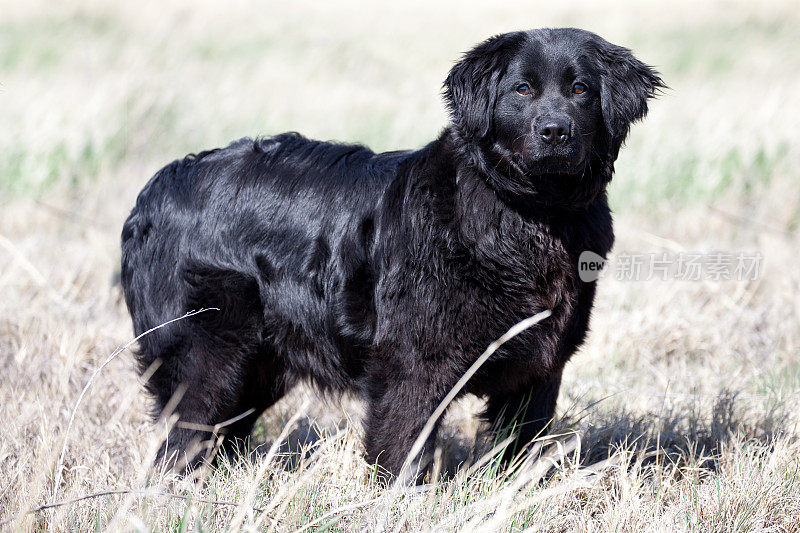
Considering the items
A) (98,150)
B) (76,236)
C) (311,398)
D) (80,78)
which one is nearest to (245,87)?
(80,78)

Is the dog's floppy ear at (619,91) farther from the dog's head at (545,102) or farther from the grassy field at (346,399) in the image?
the grassy field at (346,399)

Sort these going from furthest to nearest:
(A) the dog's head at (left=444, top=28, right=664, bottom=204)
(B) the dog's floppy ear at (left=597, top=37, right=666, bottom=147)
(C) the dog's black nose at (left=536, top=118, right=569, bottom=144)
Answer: (B) the dog's floppy ear at (left=597, top=37, right=666, bottom=147)
(A) the dog's head at (left=444, top=28, right=664, bottom=204)
(C) the dog's black nose at (left=536, top=118, right=569, bottom=144)

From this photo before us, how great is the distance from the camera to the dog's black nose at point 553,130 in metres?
2.86

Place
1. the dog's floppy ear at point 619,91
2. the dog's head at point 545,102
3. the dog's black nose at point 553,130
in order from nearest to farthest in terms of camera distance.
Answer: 1. the dog's black nose at point 553,130
2. the dog's head at point 545,102
3. the dog's floppy ear at point 619,91

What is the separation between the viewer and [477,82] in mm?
3154

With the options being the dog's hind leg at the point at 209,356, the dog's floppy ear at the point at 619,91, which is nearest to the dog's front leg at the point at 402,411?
the dog's hind leg at the point at 209,356

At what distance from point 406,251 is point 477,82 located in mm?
760

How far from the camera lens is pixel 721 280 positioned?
561cm

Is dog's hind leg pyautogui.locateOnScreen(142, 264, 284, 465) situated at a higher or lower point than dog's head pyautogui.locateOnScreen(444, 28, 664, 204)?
lower

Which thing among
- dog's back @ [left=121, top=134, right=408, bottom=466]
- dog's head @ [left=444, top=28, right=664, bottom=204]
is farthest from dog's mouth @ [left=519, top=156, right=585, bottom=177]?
dog's back @ [left=121, top=134, right=408, bottom=466]

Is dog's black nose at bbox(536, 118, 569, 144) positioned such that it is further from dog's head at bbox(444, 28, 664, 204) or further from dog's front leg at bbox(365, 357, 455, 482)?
dog's front leg at bbox(365, 357, 455, 482)

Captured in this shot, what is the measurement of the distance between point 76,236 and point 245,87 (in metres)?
5.04

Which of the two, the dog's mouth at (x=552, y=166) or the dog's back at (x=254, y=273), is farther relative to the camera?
the dog's back at (x=254, y=273)

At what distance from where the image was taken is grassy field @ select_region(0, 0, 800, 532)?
→ 286 cm
